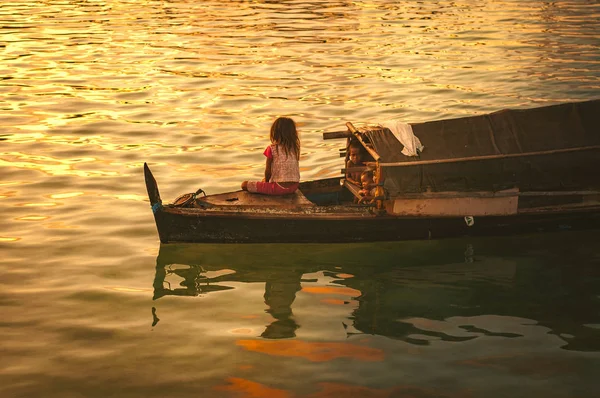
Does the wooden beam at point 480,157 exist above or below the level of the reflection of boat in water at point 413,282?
above

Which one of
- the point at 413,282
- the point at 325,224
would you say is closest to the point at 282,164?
the point at 325,224

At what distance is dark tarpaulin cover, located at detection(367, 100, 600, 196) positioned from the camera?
12.0 meters

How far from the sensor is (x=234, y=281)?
11477mm

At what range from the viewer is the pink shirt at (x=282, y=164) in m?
12.4

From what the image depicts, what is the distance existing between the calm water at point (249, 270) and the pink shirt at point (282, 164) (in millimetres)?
957

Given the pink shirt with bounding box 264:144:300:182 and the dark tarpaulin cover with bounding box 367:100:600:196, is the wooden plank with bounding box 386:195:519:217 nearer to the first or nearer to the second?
the dark tarpaulin cover with bounding box 367:100:600:196

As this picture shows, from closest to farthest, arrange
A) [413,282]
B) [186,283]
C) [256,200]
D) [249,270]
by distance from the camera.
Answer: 1. [413,282]
2. [186,283]
3. [249,270]
4. [256,200]

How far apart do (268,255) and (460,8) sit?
2569cm

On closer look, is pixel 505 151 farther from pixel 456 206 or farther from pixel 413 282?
pixel 413 282

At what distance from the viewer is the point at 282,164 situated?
490 inches

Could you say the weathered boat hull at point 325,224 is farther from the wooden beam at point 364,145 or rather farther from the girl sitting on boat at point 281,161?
the wooden beam at point 364,145

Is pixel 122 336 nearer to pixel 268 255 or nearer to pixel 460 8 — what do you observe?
pixel 268 255

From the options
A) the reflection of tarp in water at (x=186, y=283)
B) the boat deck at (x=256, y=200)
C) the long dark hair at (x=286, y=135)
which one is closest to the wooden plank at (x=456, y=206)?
the boat deck at (x=256, y=200)

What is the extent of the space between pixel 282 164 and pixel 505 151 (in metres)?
2.92
